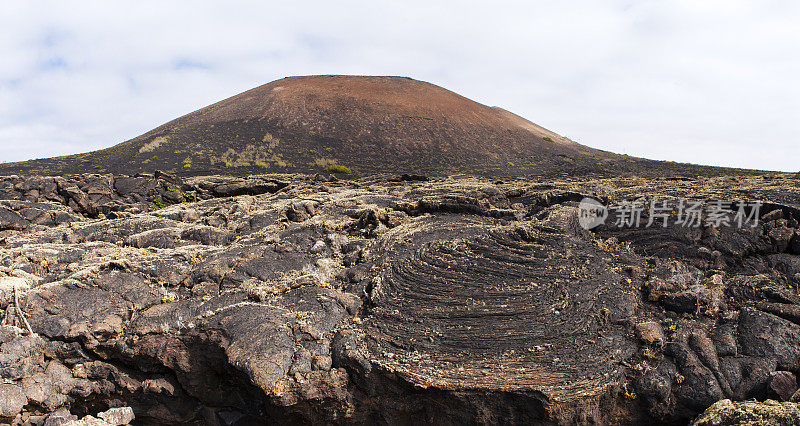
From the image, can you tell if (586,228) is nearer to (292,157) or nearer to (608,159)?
(292,157)

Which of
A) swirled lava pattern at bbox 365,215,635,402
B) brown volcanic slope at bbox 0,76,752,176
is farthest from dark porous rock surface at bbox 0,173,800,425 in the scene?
brown volcanic slope at bbox 0,76,752,176

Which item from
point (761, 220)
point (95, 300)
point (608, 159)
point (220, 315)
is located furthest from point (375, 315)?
point (608, 159)

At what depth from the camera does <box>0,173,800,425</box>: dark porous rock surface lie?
328 inches

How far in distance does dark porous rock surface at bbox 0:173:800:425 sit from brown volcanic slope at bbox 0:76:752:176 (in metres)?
28.2

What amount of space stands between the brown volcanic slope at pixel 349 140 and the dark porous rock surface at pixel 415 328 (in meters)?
28.2

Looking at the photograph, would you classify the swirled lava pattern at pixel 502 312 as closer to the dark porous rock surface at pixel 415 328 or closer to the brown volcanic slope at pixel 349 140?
the dark porous rock surface at pixel 415 328

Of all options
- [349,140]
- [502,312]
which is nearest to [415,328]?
[502,312]

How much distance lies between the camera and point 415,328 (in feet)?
31.7

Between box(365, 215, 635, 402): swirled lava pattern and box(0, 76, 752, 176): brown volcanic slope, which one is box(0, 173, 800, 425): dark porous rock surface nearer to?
box(365, 215, 635, 402): swirled lava pattern

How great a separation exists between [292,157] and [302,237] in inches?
1342

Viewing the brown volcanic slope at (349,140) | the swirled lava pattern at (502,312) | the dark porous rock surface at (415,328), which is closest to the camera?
the dark porous rock surface at (415,328)

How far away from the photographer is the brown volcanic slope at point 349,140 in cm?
4309

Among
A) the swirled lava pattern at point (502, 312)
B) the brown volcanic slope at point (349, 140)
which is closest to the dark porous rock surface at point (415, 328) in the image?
the swirled lava pattern at point (502, 312)

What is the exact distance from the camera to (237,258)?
12039 millimetres
